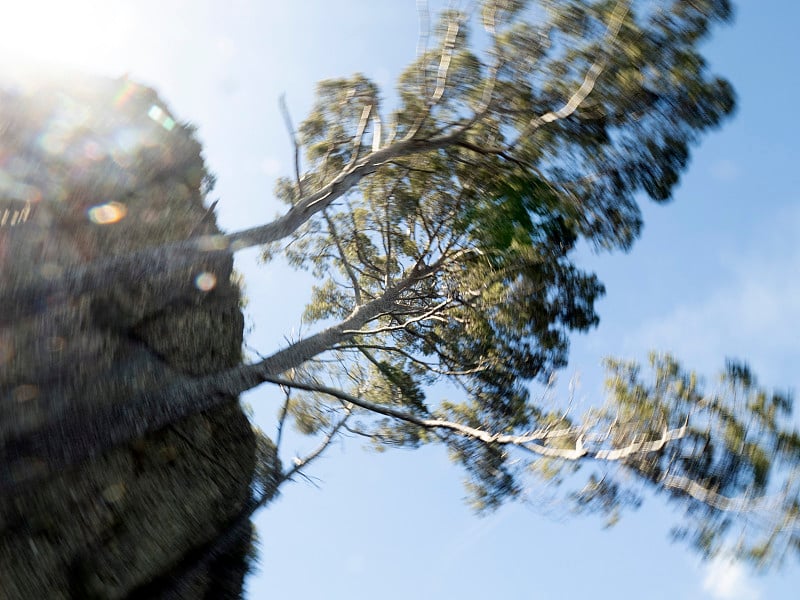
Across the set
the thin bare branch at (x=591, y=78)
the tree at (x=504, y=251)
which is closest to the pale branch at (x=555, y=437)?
the tree at (x=504, y=251)

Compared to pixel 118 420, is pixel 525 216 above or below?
above

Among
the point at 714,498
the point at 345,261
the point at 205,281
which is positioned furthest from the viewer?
the point at 345,261

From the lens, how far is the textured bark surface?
14.9 ft

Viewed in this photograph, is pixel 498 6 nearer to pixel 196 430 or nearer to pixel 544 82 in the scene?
pixel 544 82

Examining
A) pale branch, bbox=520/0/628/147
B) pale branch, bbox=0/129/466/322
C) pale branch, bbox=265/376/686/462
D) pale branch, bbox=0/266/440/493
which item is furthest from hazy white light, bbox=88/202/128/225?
pale branch, bbox=520/0/628/147

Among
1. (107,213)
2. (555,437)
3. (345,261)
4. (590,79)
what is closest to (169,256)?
(107,213)

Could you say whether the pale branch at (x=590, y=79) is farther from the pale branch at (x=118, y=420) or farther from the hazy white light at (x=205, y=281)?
the hazy white light at (x=205, y=281)

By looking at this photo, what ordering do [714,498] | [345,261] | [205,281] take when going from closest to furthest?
1. [714,498]
2. [205,281]
3. [345,261]

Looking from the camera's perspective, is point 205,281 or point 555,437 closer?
point 555,437

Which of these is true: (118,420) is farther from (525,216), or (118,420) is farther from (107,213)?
(525,216)

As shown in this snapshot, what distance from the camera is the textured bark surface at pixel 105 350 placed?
453 centimetres

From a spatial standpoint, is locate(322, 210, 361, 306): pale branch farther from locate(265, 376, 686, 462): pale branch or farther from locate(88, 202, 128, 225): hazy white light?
locate(88, 202, 128, 225): hazy white light

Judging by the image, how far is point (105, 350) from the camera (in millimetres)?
5113

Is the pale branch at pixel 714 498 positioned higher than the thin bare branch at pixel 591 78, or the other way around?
the thin bare branch at pixel 591 78
